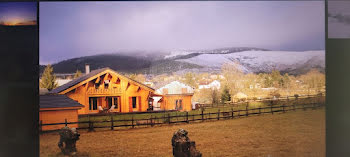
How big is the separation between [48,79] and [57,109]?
1.53 feet

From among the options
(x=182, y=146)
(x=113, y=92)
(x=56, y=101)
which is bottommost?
(x=182, y=146)

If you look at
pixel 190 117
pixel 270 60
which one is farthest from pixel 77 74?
pixel 270 60

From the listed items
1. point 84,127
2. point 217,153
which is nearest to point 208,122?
point 217,153

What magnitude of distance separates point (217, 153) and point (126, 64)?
192cm

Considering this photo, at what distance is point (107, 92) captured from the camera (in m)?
4.87

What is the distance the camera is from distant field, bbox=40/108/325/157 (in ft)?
15.9

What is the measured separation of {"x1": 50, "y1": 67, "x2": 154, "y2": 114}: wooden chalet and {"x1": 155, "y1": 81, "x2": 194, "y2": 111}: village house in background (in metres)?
0.19

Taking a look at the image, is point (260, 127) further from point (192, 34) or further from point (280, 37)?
point (192, 34)

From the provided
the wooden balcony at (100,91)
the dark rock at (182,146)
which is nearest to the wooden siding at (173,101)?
the dark rock at (182,146)

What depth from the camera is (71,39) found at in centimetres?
485

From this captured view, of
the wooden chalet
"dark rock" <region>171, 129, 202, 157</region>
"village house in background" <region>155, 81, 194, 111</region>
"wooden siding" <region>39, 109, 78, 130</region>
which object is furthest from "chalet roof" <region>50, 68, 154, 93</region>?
"dark rock" <region>171, 129, 202, 157</region>

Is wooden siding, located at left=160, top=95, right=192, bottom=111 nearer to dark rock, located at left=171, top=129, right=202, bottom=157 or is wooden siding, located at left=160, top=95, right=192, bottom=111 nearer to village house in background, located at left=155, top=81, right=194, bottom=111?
village house in background, located at left=155, top=81, right=194, bottom=111

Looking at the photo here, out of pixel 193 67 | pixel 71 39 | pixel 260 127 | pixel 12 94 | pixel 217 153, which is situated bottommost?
pixel 217 153

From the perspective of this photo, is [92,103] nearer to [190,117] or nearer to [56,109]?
[56,109]
